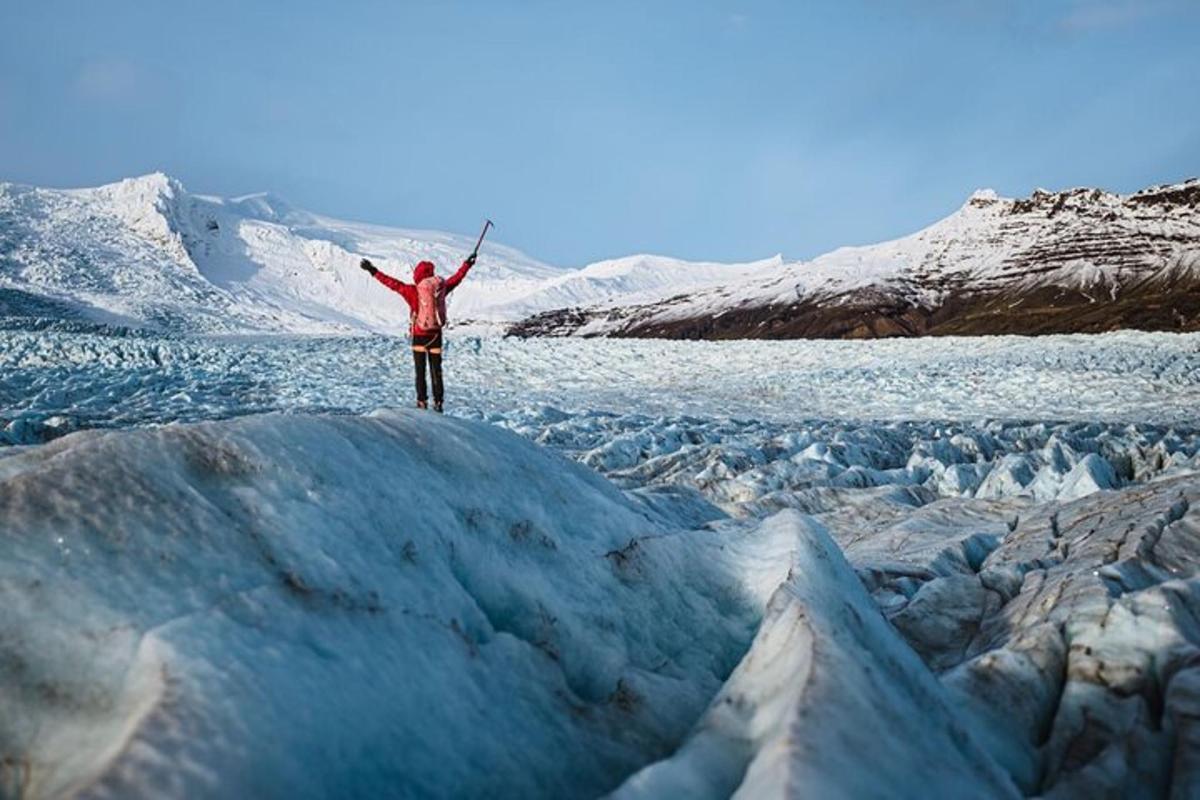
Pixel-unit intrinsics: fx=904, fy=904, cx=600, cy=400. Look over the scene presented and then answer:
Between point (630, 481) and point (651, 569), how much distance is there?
19.5ft

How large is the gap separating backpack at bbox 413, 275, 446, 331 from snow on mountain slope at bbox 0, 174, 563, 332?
35.3 metres

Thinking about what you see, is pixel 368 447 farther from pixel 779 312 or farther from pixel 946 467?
pixel 779 312

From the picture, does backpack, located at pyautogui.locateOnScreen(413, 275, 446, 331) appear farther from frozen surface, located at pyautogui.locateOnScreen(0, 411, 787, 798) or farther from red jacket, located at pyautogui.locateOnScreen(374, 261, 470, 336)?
frozen surface, located at pyautogui.locateOnScreen(0, 411, 787, 798)

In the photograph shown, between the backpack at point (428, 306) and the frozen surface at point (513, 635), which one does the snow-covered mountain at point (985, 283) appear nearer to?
the backpack at point (428, 306)

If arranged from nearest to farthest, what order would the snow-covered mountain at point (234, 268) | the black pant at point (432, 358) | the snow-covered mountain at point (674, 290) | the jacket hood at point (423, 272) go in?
the black pant at point (432, 358), the jacket hood at point (423, 272), the snow-covered mountain at point (234, 268), the snow-covered mountain at point (674, 290)

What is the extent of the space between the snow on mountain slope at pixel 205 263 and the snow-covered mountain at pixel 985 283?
877 inches

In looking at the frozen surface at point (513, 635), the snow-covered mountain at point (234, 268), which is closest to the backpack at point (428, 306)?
the frozen surface at point (513, 635)

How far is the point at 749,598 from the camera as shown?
138 inches

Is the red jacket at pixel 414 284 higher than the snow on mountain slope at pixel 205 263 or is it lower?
lower

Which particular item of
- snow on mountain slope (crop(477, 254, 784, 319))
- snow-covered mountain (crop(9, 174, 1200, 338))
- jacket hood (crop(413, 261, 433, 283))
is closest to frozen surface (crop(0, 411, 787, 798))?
jacket hood (crop(413, 261, 433, 283))

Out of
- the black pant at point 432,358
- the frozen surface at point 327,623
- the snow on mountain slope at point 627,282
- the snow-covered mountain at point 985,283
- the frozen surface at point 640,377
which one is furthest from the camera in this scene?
the snow on mountain slope at point 627,282

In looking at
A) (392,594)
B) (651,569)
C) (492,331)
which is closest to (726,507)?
(651,569)

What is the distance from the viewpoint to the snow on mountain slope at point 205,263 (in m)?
54.0

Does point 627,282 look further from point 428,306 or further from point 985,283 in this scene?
point 428,306
